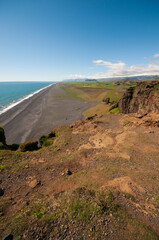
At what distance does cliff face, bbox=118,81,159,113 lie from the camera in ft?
120

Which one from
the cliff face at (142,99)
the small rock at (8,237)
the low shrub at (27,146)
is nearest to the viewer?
the small rock at (8,237)

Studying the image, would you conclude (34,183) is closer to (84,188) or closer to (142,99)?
(84,188)

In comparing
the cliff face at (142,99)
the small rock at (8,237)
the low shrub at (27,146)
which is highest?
the cliff face at (142,99)

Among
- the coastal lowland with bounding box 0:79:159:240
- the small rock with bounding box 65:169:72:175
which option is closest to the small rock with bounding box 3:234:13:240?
the coastal lowland with bounding box 0:79:159:240

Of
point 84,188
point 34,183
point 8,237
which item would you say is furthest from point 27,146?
point 8,237

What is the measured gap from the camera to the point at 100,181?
13.7 metres

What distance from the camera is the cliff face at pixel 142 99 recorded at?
36463mm

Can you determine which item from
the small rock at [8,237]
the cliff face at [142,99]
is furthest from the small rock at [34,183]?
the cliff face at [142,99]

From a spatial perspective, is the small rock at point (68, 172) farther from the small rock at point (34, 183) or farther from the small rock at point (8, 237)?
the small rock at point (8, 237)

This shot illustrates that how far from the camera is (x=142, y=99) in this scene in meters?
40.7

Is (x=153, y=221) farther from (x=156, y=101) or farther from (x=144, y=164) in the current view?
(x=156, y=101)

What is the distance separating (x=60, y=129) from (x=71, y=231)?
84.1 feet

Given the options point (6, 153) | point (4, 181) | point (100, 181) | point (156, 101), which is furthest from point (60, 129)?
point (156, 101)

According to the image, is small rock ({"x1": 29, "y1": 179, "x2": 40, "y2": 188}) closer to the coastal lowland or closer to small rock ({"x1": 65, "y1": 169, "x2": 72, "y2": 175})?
the coastal lowland
